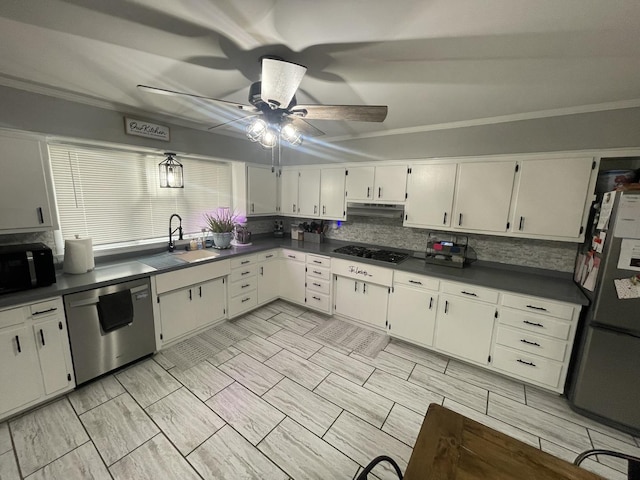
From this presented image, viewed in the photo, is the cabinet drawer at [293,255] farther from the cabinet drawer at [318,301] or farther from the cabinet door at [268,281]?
the cabinet drawer at [318,301]

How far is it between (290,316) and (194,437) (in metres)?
1.86

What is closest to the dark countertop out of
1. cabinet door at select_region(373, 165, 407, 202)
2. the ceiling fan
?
cabinet door at select_region(373, 165, 407, 202)

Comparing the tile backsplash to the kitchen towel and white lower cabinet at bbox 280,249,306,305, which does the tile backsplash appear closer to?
white lower cabinet at bbox 280,249,306,305

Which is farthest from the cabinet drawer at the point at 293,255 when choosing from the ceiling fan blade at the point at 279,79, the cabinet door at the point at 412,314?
the ceiling fan blade at the point at 279,79

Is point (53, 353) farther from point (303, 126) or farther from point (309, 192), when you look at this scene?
point (309, 192)

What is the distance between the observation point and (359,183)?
11.2 feet

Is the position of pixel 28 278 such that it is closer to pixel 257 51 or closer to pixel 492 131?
pixel 257 51

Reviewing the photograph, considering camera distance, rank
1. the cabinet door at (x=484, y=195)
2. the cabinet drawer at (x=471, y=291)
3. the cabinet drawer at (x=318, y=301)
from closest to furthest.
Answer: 1. the cabinet drawer at (x=471, y=291)
2. the cabinet door at (x=484, y=195)
3. the cabinet drawer at (x=318, y=301)

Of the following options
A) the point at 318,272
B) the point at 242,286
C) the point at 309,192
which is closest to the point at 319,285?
the point at 318,272

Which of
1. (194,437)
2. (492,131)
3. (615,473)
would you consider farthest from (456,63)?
(194,437)

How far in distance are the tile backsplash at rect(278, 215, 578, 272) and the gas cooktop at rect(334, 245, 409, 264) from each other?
201 mm

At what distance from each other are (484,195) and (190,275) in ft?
10.7

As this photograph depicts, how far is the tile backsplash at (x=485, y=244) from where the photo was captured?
258cm

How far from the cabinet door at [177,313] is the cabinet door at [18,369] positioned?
0.91 meters
